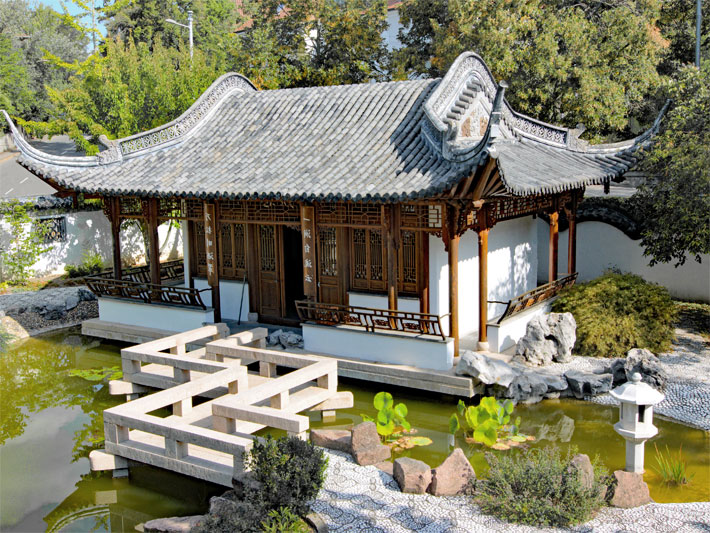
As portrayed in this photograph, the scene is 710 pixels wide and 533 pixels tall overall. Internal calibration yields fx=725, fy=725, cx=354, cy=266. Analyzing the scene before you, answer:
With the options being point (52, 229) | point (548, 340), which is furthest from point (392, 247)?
point (52, 229)

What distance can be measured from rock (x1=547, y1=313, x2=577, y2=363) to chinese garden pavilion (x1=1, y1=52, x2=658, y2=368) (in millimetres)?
617

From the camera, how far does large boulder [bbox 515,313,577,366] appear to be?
35.9 feet

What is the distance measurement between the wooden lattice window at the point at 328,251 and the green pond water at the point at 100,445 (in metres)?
1.90

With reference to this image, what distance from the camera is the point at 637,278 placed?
507 inches

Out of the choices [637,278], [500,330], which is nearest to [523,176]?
[500,330]

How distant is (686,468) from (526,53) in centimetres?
1159

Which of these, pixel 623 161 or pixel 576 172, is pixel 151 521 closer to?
pixel 576 172

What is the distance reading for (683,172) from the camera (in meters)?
11.7

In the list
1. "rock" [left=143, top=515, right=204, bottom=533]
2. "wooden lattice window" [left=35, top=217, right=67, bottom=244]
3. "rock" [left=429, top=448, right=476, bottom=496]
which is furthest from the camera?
"wooden lattice window" [left=35, top=217, right=67, bottom=244]

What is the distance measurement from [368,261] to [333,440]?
3.91 metres

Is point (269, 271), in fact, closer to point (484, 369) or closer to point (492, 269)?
point (492, 269)

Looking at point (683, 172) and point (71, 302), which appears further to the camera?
point (71, 302)

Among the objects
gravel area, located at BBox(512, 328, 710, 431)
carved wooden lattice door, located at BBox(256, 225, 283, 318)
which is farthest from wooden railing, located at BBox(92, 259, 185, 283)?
gravel area, located at BBox(512, 328, 710, 431)

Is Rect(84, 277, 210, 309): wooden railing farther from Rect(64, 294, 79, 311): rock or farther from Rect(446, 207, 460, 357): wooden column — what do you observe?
Rect(446, 207, 460, 357): wooden column
